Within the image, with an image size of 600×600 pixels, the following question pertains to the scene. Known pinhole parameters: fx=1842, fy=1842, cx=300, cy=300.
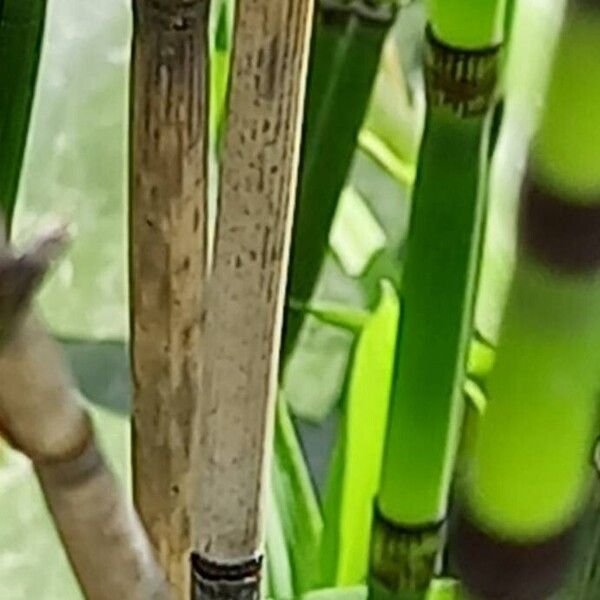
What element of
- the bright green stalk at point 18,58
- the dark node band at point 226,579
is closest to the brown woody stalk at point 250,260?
the dark node band at point 226,579

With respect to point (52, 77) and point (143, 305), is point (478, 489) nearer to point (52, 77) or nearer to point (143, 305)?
point (143, 305)

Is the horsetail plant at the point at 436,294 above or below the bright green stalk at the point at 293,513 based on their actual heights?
above

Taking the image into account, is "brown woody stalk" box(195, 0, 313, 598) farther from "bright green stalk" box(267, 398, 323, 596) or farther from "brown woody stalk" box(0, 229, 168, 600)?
"bright green stalk" box(267, 398, 323, 596)

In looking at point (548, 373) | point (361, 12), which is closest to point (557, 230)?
point (548, 373)

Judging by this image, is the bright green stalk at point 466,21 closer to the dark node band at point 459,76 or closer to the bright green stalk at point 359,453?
the dark node band at point 459,76

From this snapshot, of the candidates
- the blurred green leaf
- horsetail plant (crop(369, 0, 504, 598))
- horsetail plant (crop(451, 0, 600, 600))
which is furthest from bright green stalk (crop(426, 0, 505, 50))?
the blurred green leaf

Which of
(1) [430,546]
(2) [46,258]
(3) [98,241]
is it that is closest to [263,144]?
(2) [46,258]

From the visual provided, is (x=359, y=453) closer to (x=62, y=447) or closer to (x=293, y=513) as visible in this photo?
(x=293, y=513)
